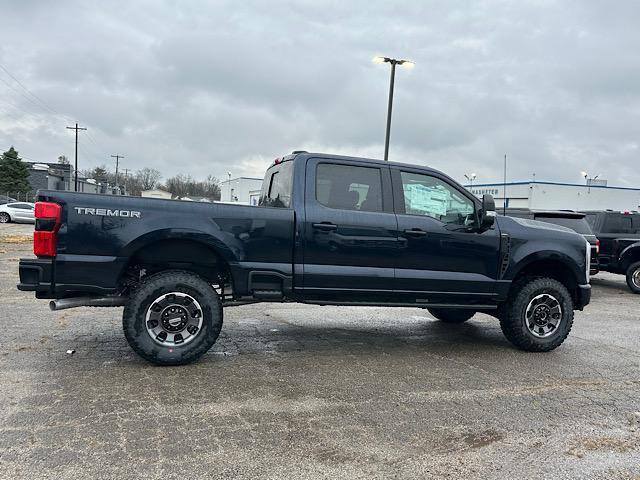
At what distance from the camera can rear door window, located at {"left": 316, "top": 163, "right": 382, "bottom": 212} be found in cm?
543

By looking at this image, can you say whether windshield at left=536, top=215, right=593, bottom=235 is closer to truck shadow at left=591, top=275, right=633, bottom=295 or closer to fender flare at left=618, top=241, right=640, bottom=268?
fender flare at left=618, top=241, right=640, bottom=268

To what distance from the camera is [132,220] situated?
15.7ft

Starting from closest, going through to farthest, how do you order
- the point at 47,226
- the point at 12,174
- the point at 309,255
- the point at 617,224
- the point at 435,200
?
1. the point at 47,226
2. the point at 309,255
3. the point at 435,200
4. the point at 617,224
5. the point at 12,174

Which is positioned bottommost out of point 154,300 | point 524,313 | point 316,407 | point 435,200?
point 316,407

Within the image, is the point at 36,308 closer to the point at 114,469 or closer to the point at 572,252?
the point at 114,469

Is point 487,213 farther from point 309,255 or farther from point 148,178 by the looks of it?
point 148,178

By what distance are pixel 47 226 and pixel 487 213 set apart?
4359 millimetres

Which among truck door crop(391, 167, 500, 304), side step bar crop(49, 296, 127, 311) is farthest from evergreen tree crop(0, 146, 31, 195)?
truck door crop(391, 167, 500, 304)

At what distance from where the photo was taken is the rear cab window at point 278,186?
553cm

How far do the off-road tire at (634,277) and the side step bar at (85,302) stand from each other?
38.1ft

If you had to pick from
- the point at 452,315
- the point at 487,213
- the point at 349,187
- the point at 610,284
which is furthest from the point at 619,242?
the point at 349,187

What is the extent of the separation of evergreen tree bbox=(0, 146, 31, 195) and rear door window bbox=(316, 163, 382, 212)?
224 ft

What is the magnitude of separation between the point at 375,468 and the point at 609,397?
8.78 ft

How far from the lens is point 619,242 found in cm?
1230
